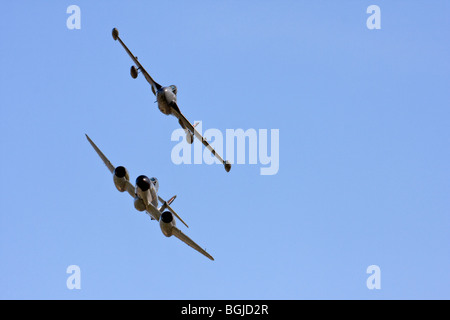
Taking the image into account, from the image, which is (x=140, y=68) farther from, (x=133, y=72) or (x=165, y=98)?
(x=165, y=98)

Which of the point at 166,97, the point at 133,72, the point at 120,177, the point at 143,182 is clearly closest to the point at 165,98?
the point at 166,97

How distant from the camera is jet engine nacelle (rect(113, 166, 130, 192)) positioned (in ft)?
203

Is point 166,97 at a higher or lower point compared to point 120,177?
higher

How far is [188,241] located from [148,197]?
8.70 m

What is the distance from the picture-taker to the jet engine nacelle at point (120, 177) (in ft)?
203

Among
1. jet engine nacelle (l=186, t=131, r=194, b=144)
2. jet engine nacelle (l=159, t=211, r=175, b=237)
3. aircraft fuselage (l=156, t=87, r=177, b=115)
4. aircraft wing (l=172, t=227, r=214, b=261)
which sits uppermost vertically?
aircraft fuselage (l=156, t=87, r=177, b=115)

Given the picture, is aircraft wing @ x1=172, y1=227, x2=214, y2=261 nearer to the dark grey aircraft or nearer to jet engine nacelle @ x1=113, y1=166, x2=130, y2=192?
jet engine nacelle @ x1=113, y1=166, x2=130, y2=192

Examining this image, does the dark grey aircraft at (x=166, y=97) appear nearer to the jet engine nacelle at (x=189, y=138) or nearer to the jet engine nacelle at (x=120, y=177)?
the jet engine nacelle at (x=189, y=138)

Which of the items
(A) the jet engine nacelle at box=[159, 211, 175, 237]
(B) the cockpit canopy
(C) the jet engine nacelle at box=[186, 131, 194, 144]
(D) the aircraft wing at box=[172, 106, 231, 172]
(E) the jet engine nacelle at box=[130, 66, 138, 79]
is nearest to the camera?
(A) the jet engine nacelle at box=[159, 211, 175, 237]

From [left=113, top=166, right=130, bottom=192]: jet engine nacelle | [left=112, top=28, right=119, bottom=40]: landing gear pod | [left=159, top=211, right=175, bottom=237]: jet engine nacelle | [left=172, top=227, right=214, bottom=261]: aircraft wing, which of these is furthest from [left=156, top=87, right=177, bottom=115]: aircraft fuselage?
[left=172, top=227, right=214, bottom=261]: aircraft wing

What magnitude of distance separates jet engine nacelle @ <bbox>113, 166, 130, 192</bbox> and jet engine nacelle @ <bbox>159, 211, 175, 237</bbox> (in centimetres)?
412

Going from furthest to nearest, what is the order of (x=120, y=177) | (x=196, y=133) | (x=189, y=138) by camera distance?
(x=196, y=133)
(x=189, y=138)
(x=120, y=177)

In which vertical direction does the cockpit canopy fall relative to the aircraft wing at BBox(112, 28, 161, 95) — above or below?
below

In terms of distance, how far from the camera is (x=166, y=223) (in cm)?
6444
